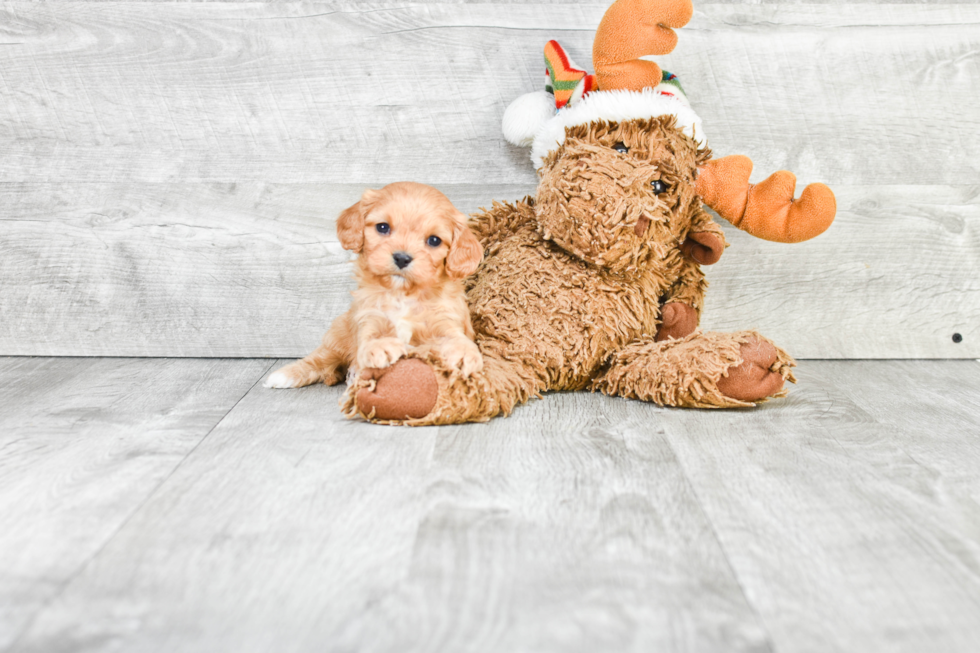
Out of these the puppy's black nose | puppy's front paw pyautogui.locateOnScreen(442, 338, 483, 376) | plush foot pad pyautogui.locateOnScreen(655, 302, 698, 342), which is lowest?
puppy's front paw pyautogui.locateOnScreen(442, 338, 483, 376)

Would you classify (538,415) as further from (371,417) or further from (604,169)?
(604,169)

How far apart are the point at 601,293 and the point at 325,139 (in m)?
0.70

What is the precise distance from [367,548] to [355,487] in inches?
6.3

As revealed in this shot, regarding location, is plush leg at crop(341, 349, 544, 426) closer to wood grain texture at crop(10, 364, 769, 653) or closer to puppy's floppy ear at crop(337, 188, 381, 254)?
wood grain texture at crop(10, 364, 769, 653)

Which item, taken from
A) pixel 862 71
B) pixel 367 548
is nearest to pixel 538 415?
pixel 367 548

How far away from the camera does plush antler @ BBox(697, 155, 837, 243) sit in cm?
130

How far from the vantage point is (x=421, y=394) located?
114cm

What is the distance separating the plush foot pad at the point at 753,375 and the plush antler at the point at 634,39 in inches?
19.6

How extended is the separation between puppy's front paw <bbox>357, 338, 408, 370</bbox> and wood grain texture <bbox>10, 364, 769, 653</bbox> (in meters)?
0.11

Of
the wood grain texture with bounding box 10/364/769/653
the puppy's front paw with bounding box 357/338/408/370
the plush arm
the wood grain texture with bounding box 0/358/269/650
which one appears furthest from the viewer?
the plush arm

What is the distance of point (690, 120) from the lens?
4.44 ft

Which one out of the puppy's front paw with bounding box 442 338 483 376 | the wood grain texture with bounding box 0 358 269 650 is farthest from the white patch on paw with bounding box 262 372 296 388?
the puppy's front paw with bounding box 442 338 483 376

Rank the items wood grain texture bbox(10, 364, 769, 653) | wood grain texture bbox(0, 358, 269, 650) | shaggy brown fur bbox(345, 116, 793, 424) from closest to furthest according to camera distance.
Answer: wood grain texture bbox(10, 364, 769, 653) < wood grain texture bbox(0, 358, 269, 650) < shaggy brown fur bbox(345, 116, 793, 424)

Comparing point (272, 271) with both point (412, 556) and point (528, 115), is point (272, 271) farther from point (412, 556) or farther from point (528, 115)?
point (412, 556)
